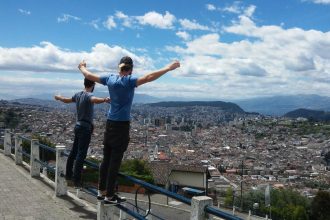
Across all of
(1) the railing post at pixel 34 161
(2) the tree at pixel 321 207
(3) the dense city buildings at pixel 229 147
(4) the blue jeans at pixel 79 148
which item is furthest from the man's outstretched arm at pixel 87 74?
(3) the dense city buildings at pixel 229 147

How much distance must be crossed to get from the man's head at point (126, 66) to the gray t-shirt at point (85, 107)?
147cm

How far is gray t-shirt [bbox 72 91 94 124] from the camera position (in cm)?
617

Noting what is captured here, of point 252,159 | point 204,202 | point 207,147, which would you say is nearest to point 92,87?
point 204,202

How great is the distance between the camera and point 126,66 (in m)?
4.76

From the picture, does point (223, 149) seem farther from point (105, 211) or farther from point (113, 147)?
point (113, 147)

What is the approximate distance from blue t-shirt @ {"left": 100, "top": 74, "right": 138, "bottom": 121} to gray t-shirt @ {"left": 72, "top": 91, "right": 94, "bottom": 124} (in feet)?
4.26

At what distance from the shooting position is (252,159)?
99688mm

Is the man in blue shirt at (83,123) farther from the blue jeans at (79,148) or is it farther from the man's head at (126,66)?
the man's head at (126,66)

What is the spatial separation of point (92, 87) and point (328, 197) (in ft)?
102

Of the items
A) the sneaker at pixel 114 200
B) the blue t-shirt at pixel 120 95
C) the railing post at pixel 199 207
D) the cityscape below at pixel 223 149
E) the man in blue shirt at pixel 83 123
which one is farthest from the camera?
the cityscape below at pixel 223 149

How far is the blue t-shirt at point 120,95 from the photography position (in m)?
4.71

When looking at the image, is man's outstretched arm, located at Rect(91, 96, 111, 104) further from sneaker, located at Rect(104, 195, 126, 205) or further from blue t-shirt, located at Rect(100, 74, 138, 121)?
sneaker, located at Rect(104, 195, 126, 205)

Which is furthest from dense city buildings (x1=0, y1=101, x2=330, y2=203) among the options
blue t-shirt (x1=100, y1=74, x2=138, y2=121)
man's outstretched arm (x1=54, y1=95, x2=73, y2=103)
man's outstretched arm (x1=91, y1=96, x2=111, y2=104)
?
blue t-shirt (x1=100, y1=74, x2=138, y2=121)

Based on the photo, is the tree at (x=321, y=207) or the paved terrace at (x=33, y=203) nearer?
the paved terrace at (x=33, y=203)
